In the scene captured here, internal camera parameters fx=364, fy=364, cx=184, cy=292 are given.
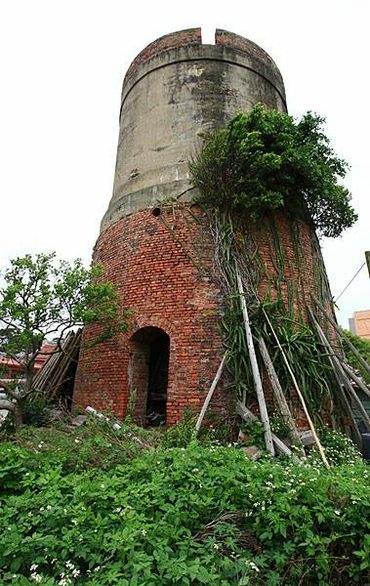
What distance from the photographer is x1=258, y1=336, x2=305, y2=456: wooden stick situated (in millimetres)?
5402

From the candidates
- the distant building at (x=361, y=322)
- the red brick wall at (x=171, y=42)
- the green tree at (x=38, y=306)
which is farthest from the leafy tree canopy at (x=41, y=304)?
the distant building at (x=361, y=322)

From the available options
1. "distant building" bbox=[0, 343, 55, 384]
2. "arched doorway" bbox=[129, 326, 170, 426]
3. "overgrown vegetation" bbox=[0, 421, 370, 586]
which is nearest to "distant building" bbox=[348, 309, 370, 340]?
"distant building" bbox=[0, 343, 55, 384]

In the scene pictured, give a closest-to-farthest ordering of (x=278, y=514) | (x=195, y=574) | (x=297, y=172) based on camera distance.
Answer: (x=195, y=574) → (x=278, y=514) → (x=297, y=172)

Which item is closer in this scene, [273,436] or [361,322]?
[273,436]

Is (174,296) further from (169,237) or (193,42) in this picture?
(193,42)

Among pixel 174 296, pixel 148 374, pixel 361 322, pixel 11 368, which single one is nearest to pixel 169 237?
pixel 174 296

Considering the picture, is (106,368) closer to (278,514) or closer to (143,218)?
(143,218)

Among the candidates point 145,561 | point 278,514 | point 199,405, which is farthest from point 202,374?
point 145,561

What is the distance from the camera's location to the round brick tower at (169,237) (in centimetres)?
659

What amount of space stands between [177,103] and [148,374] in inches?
243

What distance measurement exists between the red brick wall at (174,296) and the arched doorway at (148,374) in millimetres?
92

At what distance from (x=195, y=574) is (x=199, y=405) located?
3934 millimetres

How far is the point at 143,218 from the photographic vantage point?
25.4 feet

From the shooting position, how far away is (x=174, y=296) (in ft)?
22.4
